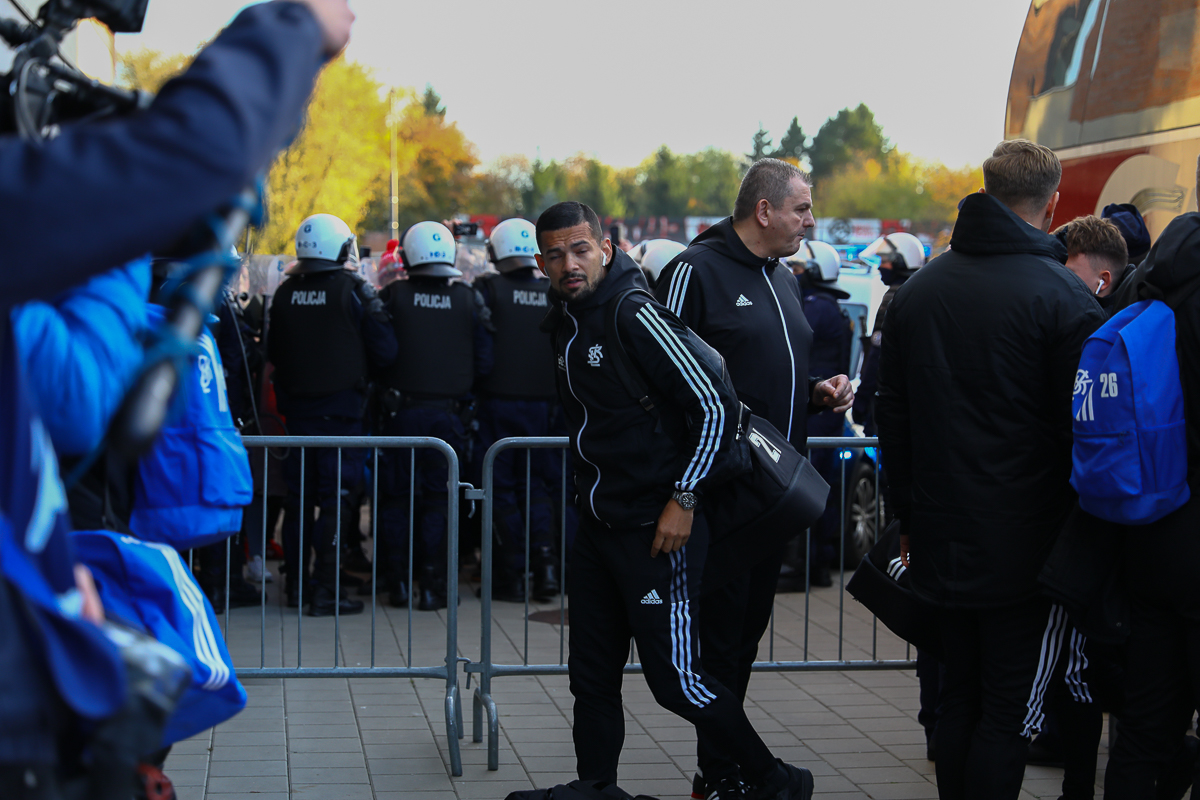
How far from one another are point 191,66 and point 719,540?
2714 mm

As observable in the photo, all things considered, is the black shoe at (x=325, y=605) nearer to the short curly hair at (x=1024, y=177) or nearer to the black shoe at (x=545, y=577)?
the black shoe at (x=545, y=577)

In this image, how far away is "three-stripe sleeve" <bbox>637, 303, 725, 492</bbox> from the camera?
3422 millimetres

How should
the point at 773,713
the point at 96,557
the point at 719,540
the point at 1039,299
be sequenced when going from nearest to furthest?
the point at 96,557, the point at 1039,299, the point at 719,540, the point at 773,713

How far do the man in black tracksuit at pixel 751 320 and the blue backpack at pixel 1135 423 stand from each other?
1115mm

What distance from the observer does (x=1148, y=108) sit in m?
6.10

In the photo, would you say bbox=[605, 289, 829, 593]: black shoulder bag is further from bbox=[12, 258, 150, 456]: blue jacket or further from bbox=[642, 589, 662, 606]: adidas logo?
bbox=[12, 258, 150, 456]: blue jacket

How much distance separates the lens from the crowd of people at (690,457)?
1271 millimetres

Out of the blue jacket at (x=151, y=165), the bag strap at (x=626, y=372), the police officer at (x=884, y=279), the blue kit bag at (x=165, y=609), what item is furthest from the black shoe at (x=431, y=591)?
the blue jacket at (x=151, y=165)

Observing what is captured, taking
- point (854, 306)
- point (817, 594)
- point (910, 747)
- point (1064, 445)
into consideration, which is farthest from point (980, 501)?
point (854, 306)

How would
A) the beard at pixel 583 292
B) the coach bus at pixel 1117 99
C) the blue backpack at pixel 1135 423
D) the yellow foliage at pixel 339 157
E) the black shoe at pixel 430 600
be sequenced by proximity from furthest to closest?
the yellow foliage at pixel 339 157 < the black shoe at pixel 430 600 < the coach bus at pixel 1117 99 < the beard at pixel 583 292 < the blue backpack at pixel 1135 423

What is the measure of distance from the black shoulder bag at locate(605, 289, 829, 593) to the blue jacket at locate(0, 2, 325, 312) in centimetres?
236

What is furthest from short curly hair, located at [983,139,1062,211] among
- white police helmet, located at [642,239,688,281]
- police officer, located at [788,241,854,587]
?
white police helmet, located at [642,239,688,281]

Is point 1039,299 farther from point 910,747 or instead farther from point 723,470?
point 910,747

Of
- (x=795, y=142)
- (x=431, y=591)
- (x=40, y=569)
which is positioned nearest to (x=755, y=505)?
(x=40, y=569)
